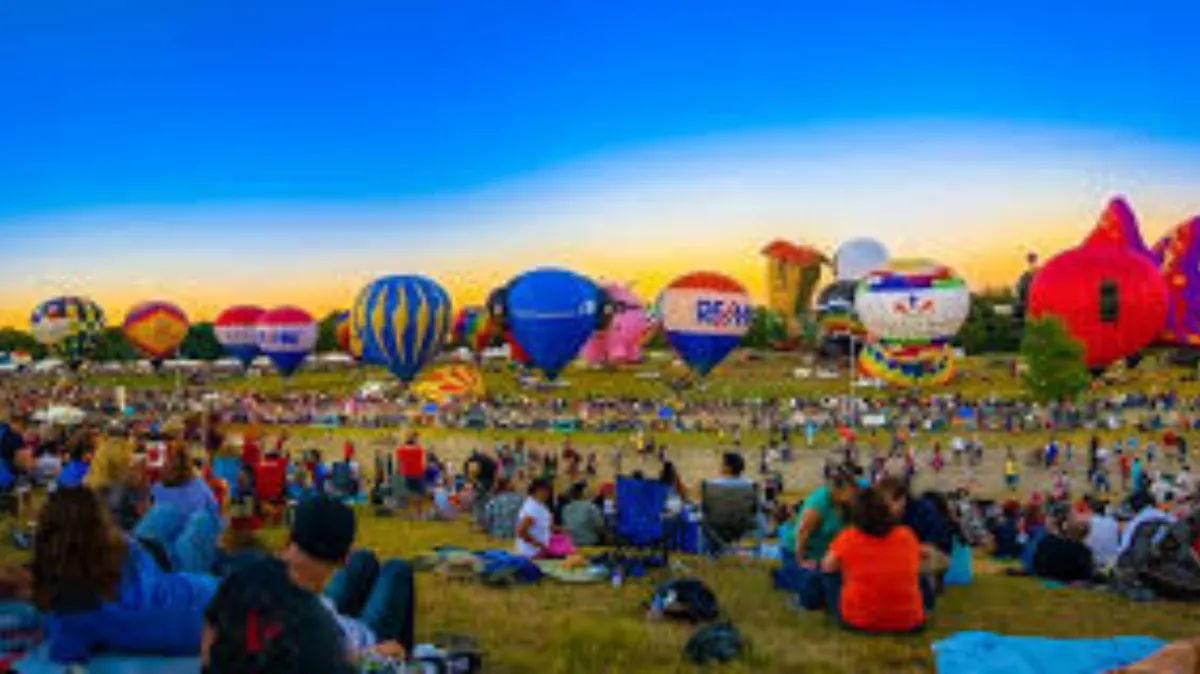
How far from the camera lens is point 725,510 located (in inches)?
354

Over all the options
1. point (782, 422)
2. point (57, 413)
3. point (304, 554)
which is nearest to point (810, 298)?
point (782, 422)

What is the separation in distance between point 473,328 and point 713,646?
58959 mm

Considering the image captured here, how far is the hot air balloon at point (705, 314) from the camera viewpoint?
33375 mm

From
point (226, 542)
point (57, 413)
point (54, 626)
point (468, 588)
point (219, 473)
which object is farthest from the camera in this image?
point (57, 413)

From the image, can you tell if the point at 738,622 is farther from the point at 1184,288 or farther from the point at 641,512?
the point at 1184,288

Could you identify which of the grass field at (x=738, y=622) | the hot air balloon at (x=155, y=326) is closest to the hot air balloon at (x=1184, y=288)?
the grass field at (x=738, y=622)

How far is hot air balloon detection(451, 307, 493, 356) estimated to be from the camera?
2457 inches

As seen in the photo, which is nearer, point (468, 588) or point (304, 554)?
point (304, 554)

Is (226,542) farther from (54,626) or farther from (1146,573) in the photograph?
(1146,573)

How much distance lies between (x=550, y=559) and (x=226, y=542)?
8.39 feet

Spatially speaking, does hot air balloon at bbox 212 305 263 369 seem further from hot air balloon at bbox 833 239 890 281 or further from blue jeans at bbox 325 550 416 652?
blue jeans at bbox 325 550 416 652

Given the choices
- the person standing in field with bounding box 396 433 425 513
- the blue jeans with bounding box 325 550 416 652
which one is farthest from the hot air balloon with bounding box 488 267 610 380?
the blue jeans with bounding box 325 550 416 652

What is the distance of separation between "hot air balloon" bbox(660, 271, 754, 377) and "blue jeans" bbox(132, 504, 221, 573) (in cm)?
2837

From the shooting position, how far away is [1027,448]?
32.5m
